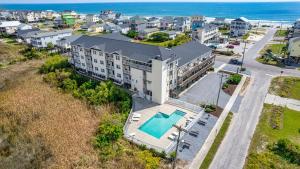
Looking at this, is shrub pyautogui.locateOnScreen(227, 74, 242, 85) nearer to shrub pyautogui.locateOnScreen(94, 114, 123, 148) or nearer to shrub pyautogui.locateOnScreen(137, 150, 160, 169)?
shrub pyautogui.locateOnScreen(94, 114, 123, 148)

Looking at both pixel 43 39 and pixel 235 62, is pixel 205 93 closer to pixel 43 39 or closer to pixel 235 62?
pixel 235 62

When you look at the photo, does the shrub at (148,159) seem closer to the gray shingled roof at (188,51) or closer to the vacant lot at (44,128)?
the vacant lot at (44,128)

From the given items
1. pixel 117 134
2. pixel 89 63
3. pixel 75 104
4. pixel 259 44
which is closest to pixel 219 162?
pixel 117 134

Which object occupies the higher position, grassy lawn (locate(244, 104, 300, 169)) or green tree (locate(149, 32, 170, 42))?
green tree (locate(149, 32, 170, 42))

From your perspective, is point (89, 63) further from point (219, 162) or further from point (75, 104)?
point (219, 162)

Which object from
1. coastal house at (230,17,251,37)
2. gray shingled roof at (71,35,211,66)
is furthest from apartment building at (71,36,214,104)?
coastal house at (230,17,251,37)

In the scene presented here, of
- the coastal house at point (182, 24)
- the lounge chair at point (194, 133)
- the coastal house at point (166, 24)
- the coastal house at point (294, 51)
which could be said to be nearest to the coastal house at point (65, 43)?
the lounge chair at point (194, 133)
